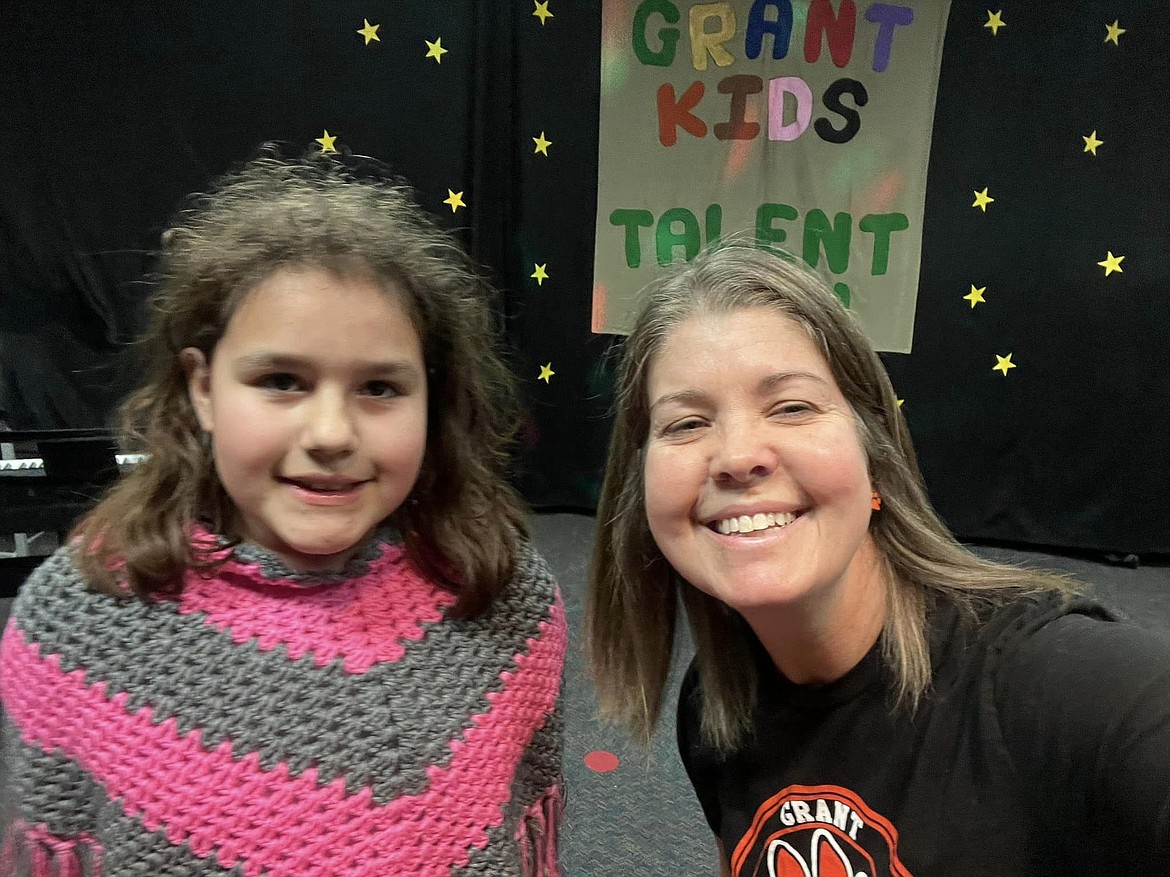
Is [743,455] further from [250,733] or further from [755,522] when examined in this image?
[250,733]

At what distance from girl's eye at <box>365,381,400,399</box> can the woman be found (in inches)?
9.9

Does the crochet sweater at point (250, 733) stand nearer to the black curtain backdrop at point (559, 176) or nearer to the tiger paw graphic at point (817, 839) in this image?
the tiger paw graphic at point (817, 839)

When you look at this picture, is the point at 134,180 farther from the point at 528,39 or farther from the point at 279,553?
the point at 279,553

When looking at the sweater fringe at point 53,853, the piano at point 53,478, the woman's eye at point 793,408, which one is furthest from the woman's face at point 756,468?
the piano at point 53,478

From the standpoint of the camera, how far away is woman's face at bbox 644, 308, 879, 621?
2.56 feet

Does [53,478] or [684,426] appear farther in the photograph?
[53,478]

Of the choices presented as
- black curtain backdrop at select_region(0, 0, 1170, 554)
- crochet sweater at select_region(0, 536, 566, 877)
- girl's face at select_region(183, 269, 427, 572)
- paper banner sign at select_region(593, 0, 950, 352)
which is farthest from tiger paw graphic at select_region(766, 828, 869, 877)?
black curtain backdrop at select_region(0, 0, 1170, 554)

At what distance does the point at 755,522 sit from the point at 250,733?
0.48 m

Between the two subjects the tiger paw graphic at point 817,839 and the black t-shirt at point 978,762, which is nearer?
the black t-shirt at point 978,762

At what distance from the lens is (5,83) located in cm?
272

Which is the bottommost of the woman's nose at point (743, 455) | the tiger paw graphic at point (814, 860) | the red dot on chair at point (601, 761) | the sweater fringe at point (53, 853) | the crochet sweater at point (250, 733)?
the red dot on chair at point (601, 761)

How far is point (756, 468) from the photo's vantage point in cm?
78

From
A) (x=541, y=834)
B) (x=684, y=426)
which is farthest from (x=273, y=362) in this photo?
(x=541, y=834)

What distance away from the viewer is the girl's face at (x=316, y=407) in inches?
30.3
